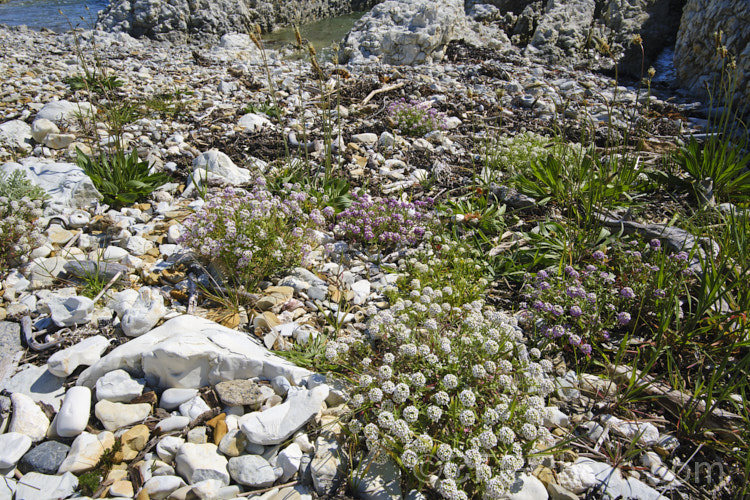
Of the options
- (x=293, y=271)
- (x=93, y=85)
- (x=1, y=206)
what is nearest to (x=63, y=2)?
(x=93, y=85)

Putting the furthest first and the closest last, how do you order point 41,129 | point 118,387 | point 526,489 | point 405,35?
point 405,35 < point 41,129 < point 118,387 < point 526,489

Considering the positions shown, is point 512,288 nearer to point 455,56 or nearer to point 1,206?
point 1,206

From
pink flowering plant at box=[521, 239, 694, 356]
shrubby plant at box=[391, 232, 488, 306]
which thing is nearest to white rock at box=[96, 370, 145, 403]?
shrubby plant at box=[391, 232, 488, 306]

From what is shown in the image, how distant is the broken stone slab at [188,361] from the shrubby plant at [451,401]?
0.48 meters

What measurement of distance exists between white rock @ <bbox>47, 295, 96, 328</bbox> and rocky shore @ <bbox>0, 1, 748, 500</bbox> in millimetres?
14

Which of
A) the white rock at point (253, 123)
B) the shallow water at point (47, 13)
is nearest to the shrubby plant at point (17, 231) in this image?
the white rock at point (253, 123)

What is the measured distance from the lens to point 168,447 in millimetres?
2438

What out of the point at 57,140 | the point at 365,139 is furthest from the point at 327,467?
the point at 57,140

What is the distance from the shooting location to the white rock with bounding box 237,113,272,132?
261 inches

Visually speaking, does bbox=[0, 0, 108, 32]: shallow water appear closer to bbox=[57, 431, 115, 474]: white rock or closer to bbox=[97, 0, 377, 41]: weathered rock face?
bbox=[97, 0, 377, 41]: weathered rock face

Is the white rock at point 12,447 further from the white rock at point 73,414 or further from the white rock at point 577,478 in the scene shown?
the white rock at point 577,478

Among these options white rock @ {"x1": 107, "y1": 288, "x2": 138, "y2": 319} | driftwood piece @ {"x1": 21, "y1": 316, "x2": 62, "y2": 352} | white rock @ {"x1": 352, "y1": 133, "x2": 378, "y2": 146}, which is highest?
white rock @ {"x1": 352, "y1": 133, "x2": 378, "y2": 146}

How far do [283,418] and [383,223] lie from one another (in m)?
2.28

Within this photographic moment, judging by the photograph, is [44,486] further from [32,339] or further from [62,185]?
[62,185]
